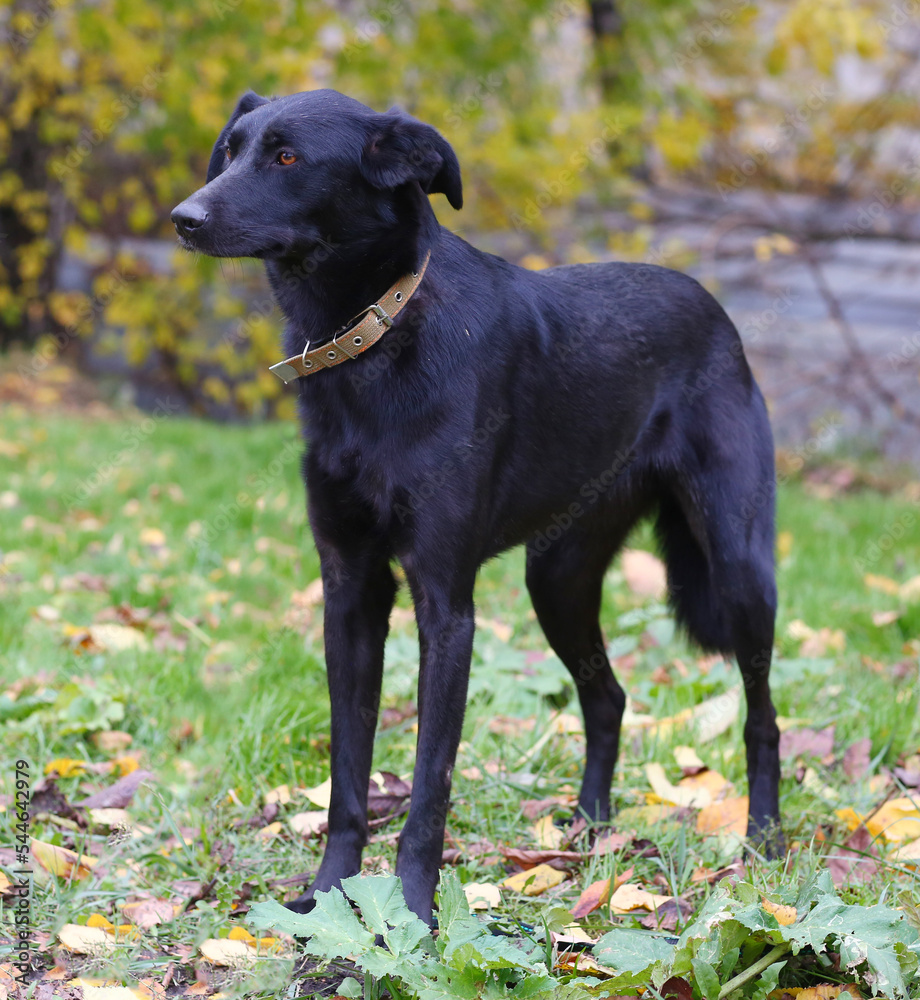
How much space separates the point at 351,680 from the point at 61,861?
74 cm

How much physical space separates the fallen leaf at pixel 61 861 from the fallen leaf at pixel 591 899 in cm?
105

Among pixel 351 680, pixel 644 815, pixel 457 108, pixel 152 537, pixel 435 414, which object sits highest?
pixel 457 108

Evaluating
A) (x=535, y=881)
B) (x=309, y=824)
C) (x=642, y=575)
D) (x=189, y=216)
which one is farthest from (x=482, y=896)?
(x=642, y=575)

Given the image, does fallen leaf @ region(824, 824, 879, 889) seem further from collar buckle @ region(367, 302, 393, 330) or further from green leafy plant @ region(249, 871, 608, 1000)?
collar buckle @ region(367, 302, 393, 330)

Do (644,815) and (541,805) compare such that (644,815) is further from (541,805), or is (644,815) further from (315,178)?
(315,178)

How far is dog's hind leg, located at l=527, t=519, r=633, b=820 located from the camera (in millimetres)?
2742

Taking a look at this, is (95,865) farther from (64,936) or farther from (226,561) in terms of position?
(226,561)

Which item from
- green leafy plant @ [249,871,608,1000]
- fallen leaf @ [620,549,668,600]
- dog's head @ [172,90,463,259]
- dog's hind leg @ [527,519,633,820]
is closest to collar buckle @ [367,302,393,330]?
dog's head @ [172,90,463,259]

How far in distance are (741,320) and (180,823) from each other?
589 centimetres

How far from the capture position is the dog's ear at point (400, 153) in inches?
84.6

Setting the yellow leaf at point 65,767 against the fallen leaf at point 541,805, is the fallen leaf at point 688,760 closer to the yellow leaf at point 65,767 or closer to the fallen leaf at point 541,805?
the fallen leaf at point 541,805

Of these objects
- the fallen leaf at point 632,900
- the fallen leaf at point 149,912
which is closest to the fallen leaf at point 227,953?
the fallen leaf at point 149,912

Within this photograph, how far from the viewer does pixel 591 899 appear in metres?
2.18

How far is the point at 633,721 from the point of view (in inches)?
125
